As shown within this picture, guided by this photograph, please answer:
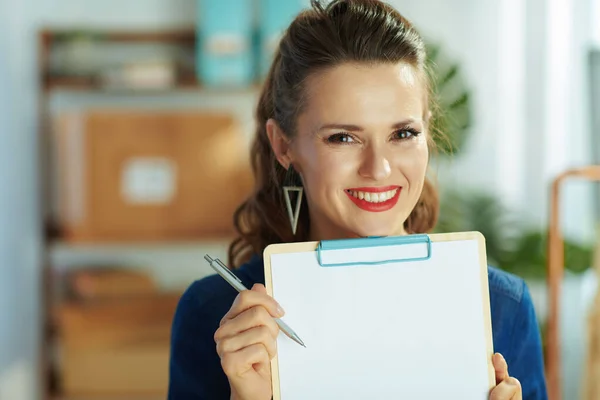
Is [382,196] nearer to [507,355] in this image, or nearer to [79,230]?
[507,355]

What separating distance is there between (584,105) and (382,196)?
207 cm

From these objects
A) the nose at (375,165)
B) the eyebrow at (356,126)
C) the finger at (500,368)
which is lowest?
the finger at (500,368)

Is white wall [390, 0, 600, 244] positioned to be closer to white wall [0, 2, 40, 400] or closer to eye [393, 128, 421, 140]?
white wall [0, 2, 40, 400]

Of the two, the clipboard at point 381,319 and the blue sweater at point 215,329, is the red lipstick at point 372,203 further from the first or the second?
the blue sweater at point 215,329

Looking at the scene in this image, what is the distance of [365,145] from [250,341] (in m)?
0.30

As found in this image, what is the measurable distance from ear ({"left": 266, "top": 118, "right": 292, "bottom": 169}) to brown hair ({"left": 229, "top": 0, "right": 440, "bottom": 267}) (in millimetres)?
14

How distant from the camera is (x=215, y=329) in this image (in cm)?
119

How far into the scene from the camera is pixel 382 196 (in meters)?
1.03

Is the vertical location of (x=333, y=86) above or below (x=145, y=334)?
above

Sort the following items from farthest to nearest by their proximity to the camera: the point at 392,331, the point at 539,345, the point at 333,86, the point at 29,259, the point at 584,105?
1. the point at 29,259
2. the point at 584,105
3. the point at 539,345
4. the point at 333,86
5. the point at 392,331

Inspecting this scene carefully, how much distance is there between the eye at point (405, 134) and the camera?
1041 millimetres

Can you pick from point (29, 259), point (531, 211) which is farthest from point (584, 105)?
point (29, 259)

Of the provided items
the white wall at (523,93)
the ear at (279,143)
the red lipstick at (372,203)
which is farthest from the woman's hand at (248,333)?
the white wall at (523,93)

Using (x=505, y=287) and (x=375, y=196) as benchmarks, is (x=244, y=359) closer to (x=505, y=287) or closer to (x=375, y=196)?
(x=375, y=196)
